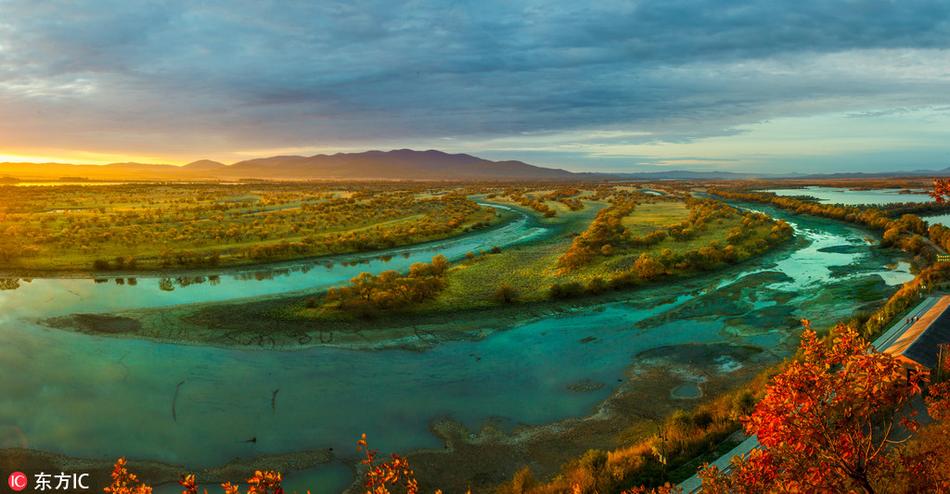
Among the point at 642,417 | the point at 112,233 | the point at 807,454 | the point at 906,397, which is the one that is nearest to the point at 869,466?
the point at 807,454

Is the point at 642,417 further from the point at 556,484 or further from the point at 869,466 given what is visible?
the point at 869,466

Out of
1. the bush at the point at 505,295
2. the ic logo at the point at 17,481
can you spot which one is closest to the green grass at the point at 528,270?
the bush at the point at 505,295

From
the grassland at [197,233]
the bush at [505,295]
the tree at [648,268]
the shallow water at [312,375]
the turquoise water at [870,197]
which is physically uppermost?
the turquoise water at [870,197]

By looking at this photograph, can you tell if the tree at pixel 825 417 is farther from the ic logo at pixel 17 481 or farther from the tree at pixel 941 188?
the ic logo at pixel 17 481

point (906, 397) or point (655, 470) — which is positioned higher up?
point (906, 397)

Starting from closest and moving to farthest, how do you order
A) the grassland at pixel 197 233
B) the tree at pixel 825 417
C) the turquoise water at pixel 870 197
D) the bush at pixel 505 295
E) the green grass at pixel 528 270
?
the tree at pixel 825 417 < the bush at pixel 505 295 < the green grass at pixel 528 270 < the grassland at pixel 197 233 < the turquoise water at pixel 870 197

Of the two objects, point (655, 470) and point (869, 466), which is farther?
point (655, 470)
